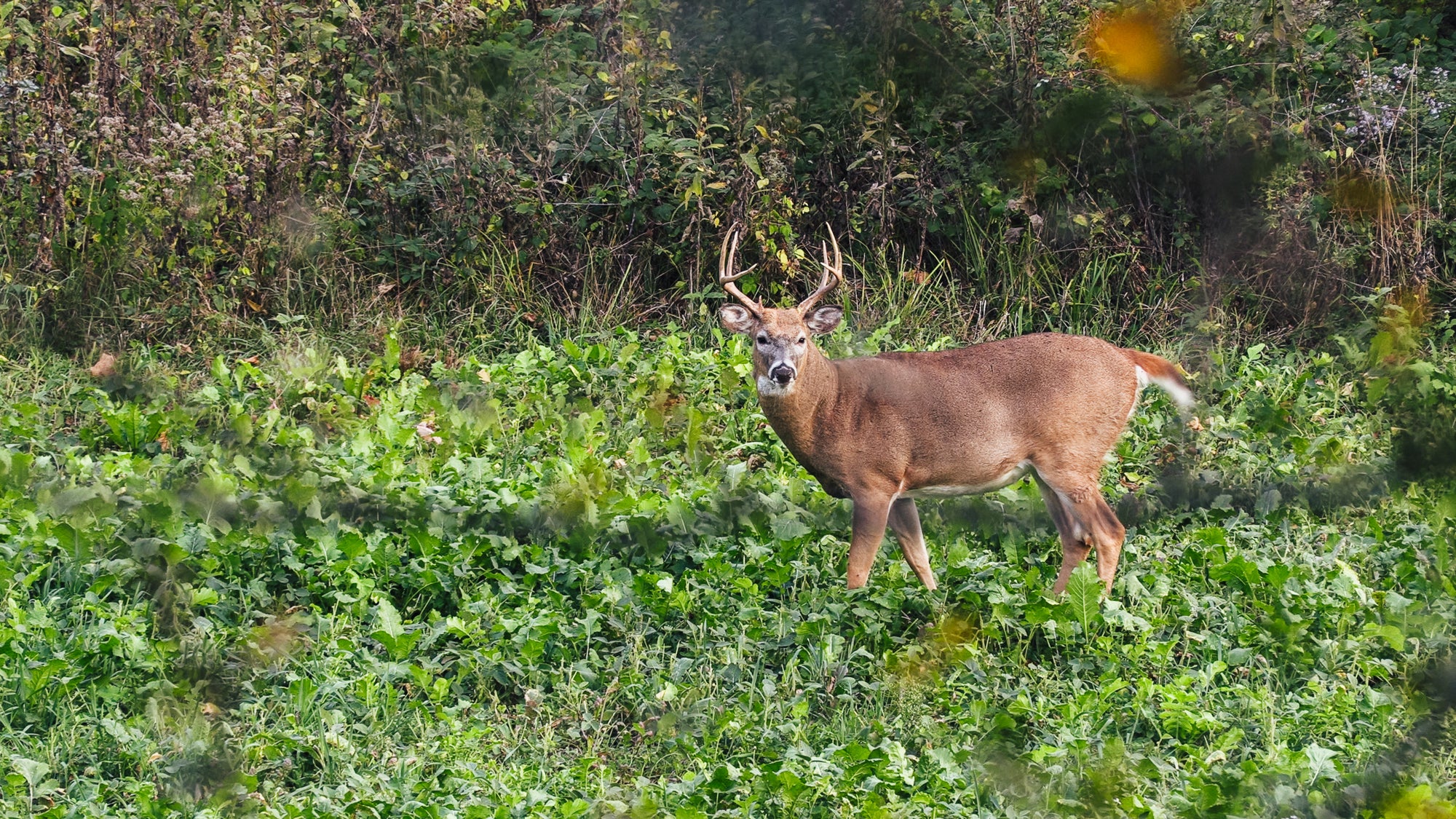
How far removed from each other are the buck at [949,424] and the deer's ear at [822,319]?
5.6 inches

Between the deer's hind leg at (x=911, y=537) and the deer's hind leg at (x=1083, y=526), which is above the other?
the deer's hind leg at (x=1083, y=526)

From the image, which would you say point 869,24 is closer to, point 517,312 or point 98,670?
point 98,670

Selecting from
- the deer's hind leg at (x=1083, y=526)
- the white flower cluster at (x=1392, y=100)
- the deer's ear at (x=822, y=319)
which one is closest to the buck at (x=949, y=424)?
the deer's hind leg at (x=1083, y=526)

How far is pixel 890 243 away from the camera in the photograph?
27.3 feet

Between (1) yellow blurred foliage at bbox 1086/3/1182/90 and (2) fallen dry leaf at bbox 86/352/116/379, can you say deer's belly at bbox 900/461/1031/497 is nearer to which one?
(1) yellow blurred foliage at bbox 1086/3/1182/90

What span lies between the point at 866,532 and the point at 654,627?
0.90m

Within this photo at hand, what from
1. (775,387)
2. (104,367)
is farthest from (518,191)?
(775,387)

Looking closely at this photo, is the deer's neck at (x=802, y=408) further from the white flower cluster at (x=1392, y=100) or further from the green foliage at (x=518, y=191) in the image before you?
the white flower cluster at (x=1392, y=100)

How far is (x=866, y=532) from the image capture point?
17.2ft

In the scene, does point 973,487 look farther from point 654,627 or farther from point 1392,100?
point 1392,100

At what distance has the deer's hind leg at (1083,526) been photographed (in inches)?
207

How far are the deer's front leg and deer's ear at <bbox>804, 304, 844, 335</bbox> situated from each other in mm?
703

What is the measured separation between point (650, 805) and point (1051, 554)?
95.2 inches

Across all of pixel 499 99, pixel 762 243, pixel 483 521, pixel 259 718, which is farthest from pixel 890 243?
pixel 259 718
